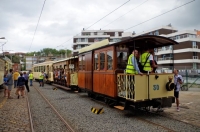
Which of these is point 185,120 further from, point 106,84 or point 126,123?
point 106,84

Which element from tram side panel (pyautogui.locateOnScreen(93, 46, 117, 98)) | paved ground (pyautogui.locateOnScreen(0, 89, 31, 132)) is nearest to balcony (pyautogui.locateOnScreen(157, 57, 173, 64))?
tram side panel (pyautogui.locateOnScreen(93, 46, 117, 98))

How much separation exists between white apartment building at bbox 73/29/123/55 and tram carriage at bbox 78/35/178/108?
58.7 metres

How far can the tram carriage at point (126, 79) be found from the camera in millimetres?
7457

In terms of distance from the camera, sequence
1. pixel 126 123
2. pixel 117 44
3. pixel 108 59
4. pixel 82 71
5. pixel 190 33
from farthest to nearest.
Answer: pixel 190 33 → pixel 82 71 → pixel 108 59 → pixel 117 44 → pixel 126 123

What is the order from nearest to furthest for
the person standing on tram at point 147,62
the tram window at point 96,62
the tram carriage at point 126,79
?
the tram carriage at point 126,79, the person standing on tram at point 147,62, the tram window at point 96,62

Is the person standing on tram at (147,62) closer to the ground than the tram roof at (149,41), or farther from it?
closer to the ground

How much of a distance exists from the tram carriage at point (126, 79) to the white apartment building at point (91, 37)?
58.7 m

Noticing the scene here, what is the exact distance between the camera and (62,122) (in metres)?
7.07

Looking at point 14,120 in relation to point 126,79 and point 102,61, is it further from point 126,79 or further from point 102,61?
point 102,61

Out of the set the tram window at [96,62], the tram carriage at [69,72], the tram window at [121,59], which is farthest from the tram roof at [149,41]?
the tram carriage at [69,72]

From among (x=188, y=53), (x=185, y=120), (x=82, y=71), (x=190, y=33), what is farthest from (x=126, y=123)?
(x=190, y=33)

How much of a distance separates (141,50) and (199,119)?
403cm

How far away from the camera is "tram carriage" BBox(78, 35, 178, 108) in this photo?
7457mm

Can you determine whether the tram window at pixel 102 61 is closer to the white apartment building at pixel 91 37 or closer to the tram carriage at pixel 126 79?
the tram carriage at pixel 126 79
